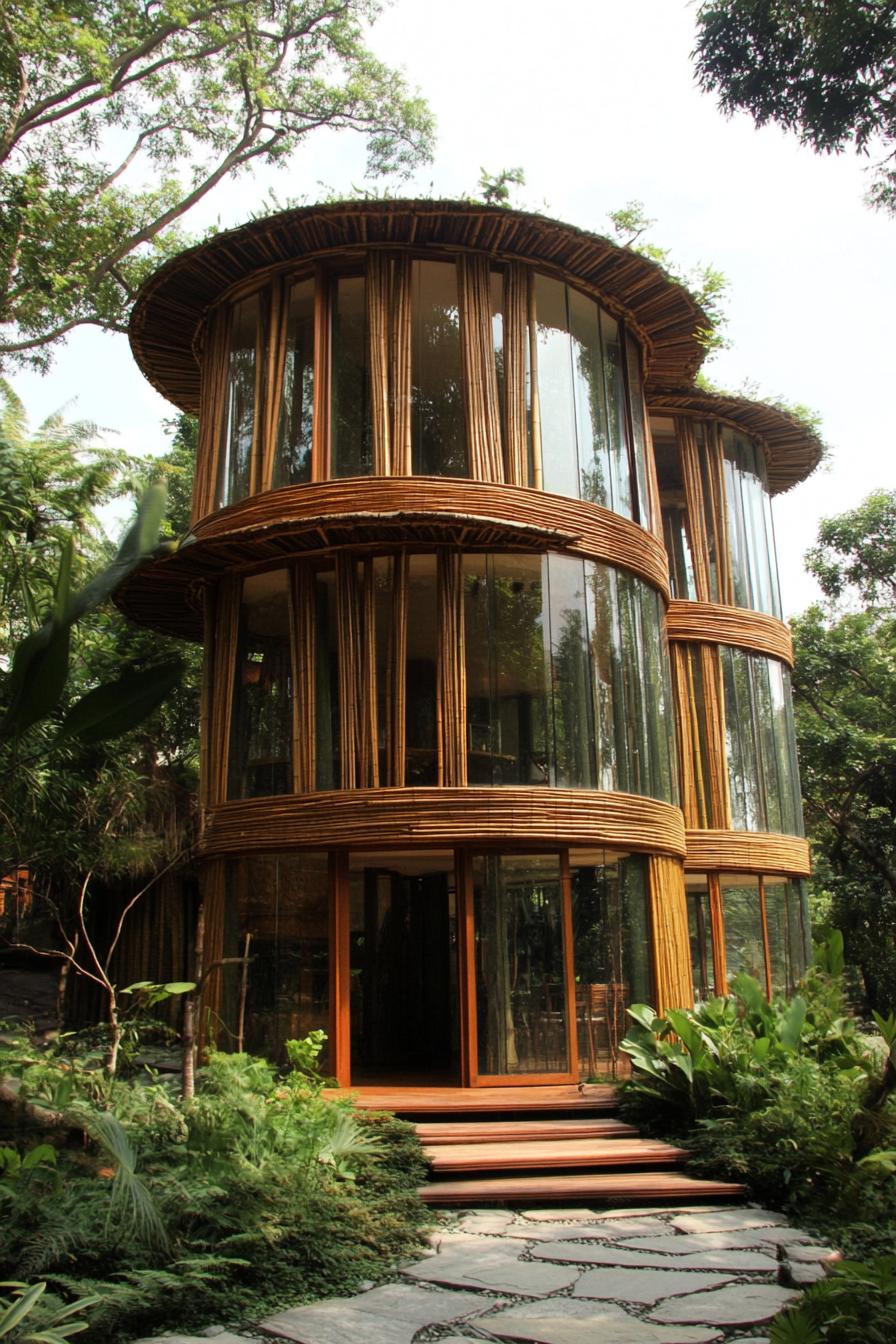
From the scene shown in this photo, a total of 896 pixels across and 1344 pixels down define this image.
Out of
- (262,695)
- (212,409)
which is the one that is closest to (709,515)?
(212,409)

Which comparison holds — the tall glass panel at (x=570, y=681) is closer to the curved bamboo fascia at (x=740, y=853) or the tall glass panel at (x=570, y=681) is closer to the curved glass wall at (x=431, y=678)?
the curved glass wall at (x=431, y=678)

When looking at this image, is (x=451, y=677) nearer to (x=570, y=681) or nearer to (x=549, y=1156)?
(x=570, y=681)

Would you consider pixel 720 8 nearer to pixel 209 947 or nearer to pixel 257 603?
pixel 257 603

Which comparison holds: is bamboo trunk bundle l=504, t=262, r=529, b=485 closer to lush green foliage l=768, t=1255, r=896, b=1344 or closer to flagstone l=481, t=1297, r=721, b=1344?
flagstone l=481, t=1297, r=721, b=1344

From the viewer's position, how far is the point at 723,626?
16.1m

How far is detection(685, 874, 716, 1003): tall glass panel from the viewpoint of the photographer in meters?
14.9

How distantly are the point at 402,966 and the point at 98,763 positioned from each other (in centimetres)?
437

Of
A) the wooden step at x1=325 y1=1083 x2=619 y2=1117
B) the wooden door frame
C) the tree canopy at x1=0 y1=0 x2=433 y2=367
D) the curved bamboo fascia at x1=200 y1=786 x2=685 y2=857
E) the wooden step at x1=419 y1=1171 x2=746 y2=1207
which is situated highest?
the tree canopy at x1=0 y1=0 x2=433 y2=367

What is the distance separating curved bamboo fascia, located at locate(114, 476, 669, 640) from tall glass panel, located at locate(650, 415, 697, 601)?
12.3 feet

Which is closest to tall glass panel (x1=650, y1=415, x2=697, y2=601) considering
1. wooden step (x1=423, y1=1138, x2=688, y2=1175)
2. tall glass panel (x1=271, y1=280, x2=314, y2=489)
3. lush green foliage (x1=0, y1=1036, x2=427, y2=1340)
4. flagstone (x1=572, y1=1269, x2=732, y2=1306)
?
tall glass panel (x1=271, y1=280, x2=314, y2=489)

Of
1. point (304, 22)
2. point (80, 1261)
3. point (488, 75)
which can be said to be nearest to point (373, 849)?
point (80, 1261)

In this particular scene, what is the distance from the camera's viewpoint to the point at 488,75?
9555mm

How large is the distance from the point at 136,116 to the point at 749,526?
1208 centimetres

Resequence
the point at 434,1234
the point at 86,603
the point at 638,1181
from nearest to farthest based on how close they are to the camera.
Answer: the point at 86,603 → the point at 434,1234 → the point at 638,1181
